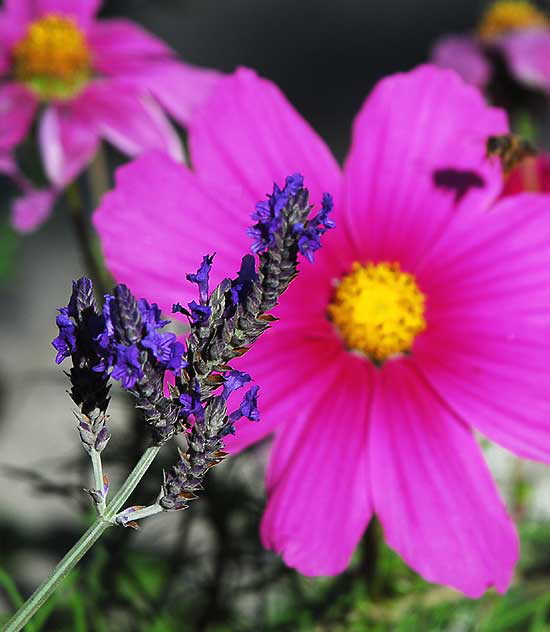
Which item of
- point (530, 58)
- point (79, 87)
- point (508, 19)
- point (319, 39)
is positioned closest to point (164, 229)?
point (79, 87)

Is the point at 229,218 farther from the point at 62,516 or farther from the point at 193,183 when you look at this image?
the point at 62,516

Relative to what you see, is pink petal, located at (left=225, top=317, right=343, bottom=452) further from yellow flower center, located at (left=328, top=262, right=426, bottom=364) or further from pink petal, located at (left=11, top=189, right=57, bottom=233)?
pink petal, located at (left=11, top=189, right=57, bottom=233)

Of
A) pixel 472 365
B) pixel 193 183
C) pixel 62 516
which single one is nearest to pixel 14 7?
pixel 193 183

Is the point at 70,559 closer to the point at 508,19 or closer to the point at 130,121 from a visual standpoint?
the point at 130,121

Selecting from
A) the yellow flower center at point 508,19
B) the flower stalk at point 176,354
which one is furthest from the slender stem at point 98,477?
the yellow flower center at point 508,19

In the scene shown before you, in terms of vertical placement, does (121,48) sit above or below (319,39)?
above

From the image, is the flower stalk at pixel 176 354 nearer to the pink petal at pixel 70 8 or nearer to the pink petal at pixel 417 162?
the pink petal at pixel 417 162
